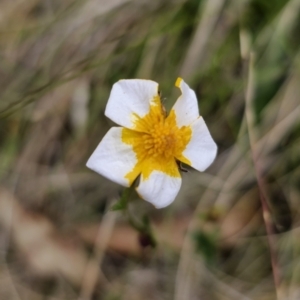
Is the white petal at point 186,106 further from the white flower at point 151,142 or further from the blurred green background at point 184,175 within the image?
the blurred green background at point 184,175

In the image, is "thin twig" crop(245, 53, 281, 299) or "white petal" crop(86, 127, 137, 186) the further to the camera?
"thin twig" crop(245, 53, 281, 299)

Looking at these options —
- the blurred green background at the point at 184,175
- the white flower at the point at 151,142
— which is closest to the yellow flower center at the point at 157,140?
the white flower at the point at 151,142

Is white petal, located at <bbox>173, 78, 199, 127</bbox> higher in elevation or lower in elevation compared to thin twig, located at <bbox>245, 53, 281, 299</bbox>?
higher

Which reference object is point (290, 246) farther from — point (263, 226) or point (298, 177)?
point (298, 177)

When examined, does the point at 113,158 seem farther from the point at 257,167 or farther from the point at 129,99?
the point at 257,167

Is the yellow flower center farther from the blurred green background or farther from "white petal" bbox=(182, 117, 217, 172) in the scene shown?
the blurred green background

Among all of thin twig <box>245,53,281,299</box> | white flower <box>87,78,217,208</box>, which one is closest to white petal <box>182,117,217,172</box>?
white flower <box>87,78,217,208</box>

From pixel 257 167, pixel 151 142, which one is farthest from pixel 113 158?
pixel 257 167
